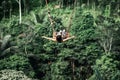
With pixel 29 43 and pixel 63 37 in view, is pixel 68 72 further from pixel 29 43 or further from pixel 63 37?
pixel 63 37

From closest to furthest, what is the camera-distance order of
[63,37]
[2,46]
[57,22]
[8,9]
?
1. [63,37]
2. [2,46]
3. [57,22]
4. [8,9]

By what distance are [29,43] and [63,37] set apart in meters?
7.27

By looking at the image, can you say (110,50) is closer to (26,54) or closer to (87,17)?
(87,17)

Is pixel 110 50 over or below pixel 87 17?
below

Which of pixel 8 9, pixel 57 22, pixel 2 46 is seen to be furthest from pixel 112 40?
pixel 8 9

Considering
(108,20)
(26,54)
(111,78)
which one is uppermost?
(108,20)

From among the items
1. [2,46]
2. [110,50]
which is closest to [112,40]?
[110,50]

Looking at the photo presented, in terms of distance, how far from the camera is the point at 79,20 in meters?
25.8

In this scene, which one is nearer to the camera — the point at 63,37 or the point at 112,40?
the point at 63,37

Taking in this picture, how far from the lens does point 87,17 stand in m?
25.5

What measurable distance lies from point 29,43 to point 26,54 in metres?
1.13

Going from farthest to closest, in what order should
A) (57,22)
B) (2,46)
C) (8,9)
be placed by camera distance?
(8,9) < (57,22) < (2,46)

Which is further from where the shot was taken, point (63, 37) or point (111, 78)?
point (111, 78)

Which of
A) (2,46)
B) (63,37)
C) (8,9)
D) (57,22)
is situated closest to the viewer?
(63,37)
